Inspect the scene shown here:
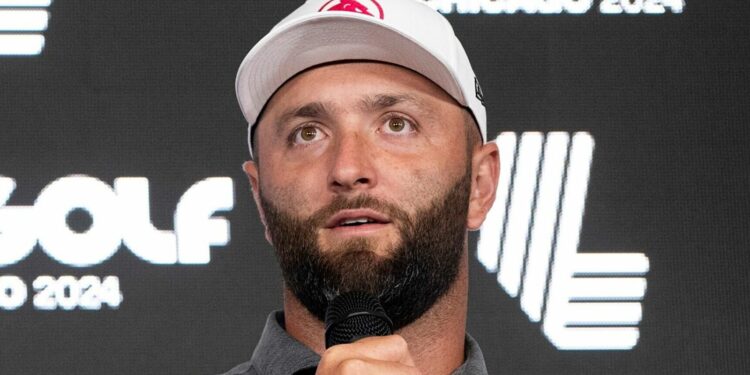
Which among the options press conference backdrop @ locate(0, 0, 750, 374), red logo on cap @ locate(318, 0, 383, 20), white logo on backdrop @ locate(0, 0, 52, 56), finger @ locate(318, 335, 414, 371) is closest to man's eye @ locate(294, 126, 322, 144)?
red logo on cap @ locate(318, 0, 383, 20)

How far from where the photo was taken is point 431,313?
116 cm

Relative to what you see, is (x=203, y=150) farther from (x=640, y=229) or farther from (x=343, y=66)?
(x=343, y=66)

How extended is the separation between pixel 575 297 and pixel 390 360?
1.49 meters

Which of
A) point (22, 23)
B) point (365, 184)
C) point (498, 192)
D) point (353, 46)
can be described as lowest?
point (365, 184)

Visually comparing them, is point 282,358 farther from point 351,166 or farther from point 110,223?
point 110,223

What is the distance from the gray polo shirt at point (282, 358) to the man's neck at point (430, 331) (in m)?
0.01

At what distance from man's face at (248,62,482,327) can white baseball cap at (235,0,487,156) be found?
0.01 m

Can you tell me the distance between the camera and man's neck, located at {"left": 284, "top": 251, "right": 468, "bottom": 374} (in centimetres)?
114

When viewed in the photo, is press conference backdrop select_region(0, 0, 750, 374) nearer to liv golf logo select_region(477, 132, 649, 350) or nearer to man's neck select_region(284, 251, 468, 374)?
liv golf logo select_region(477, 132, 649, 350)

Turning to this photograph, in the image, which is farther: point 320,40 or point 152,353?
point 152,353

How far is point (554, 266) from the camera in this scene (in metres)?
2.29

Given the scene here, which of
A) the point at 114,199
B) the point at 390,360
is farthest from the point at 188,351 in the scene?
the point at 390,360

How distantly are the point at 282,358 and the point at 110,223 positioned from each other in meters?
1.25

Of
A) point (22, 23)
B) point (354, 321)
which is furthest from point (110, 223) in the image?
point (354, 321)
